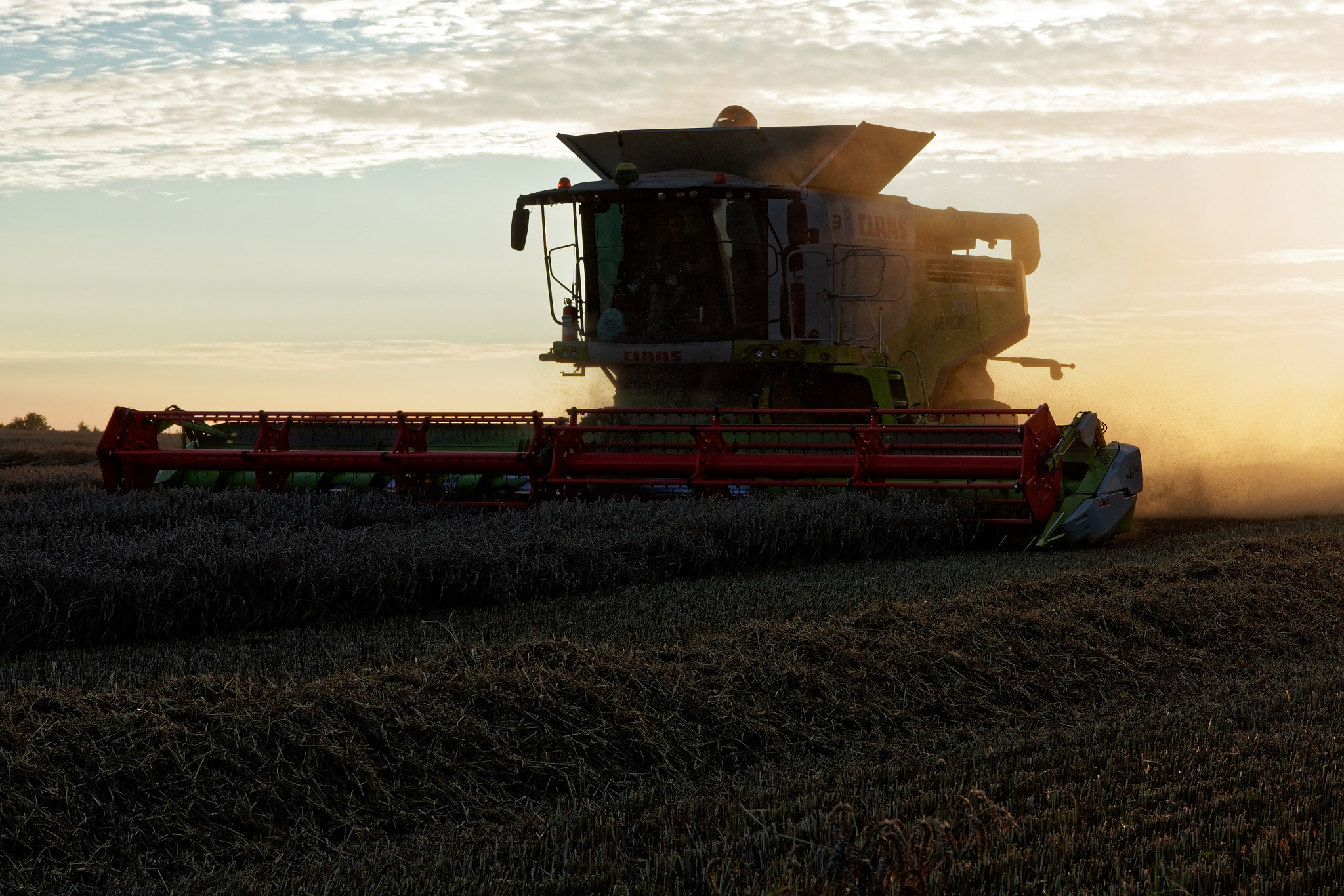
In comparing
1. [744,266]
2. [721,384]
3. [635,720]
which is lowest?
[635,720]

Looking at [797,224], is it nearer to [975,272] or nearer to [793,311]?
[793,311]

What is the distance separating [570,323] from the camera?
1063 centimetres

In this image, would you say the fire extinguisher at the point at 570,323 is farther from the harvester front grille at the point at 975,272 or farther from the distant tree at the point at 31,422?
the distant tree at the point at 31,422

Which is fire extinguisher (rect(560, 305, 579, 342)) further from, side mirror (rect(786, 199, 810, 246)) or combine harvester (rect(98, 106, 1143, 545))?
side mirror (rect(786, 199, 810, 246))

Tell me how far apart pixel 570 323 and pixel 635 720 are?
705 cm

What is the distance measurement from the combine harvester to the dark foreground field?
163 centimetres

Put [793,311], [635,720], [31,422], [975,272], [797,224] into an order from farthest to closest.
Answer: [31,422], [975,272], [793,311], [797,224], [635,720]

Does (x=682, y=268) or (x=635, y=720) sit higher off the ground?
(x=682, y=268)

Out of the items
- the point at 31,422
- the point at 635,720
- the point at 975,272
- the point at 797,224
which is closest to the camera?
the point at 635,720

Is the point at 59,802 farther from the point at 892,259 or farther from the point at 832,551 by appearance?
the point at 892,259

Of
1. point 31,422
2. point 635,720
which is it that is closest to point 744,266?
point 635,720

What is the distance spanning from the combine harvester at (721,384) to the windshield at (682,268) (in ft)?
0.05

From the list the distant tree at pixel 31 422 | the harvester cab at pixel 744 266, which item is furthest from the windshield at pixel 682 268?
the distant tree at pixel 31 422

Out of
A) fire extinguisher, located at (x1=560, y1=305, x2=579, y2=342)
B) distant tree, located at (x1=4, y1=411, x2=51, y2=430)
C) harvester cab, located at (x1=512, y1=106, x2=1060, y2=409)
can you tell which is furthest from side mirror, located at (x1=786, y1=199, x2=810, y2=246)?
distant tree, located at (x1=4, y1=411, x2=51, y2=430)
